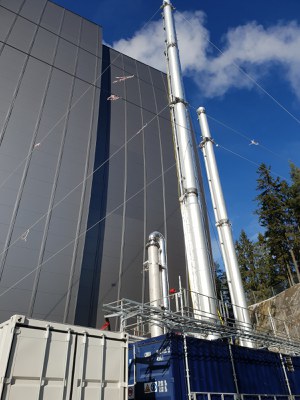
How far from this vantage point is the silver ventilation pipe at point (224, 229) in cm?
1943

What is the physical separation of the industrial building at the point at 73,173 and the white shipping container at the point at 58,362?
9.77m

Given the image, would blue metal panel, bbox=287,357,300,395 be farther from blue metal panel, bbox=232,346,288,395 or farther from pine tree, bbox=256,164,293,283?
pine tree, bbox=256,164,293,283

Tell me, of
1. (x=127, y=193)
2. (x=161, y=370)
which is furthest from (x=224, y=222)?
(x=161, y=370)

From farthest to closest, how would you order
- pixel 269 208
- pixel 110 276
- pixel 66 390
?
pixel 269 208, pixel 110 276, pixel 66 390

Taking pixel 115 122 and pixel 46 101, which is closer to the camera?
pixel 46 101

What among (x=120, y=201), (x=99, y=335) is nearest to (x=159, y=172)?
(x=120, y=201)

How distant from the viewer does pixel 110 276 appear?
65.2 ft

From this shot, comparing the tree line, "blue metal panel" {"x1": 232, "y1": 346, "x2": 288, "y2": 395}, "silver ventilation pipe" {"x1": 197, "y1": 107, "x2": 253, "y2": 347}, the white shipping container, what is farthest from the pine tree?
the white shipping container

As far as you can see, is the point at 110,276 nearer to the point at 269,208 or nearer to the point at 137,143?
the point at 137,143

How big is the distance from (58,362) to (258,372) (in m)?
9.49

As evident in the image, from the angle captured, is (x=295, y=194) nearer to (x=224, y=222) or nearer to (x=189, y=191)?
(x=224, y=222)

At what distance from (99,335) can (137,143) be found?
21.3m

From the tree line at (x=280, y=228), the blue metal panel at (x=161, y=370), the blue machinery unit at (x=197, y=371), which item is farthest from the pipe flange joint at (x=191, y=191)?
the tree line at (x=280, y=228)

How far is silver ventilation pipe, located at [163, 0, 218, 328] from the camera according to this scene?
1374 centimetres
